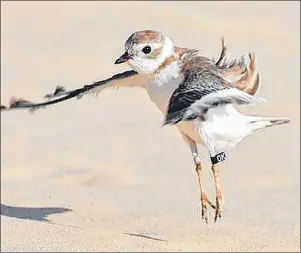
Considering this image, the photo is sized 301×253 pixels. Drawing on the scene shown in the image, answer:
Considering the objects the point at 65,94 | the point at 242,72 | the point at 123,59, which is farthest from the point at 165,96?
the point at 65,94

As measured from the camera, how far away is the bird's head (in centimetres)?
593

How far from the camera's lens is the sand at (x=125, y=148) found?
22.5 feet

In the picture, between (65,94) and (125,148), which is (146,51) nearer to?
(65,94)

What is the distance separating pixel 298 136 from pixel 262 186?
7.23 feet

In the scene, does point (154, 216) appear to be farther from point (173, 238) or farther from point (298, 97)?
point (298, 97)

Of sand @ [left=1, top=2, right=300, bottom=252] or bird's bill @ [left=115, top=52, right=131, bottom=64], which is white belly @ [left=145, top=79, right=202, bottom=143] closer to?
bird's bill @ [left=115, top=52, right=131, bottom=64]

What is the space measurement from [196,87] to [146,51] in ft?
1.12

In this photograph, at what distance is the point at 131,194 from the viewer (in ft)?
26.3

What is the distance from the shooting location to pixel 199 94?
5.93 metres

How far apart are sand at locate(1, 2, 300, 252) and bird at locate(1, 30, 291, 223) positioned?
77cm

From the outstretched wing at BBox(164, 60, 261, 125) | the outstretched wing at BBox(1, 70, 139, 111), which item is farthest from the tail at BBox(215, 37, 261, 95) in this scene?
the outstretched wing at BBox(1, 70, 139, 111)

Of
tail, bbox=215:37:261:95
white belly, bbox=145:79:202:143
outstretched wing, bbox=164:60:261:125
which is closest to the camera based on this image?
outstretched wing, bbox=164:60:261:125

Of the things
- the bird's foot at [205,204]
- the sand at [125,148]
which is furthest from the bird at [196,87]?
the sand at [125,148]

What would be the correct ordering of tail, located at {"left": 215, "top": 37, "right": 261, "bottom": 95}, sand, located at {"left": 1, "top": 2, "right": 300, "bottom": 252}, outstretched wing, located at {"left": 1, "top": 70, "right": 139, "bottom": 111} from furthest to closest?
sand, located at {"left": 1, "top": 2, "right": 300, "bottom": 252} → outstretched wing, located at {"left": 1, "top": 70, "right": 139, "bottom": 111} → tail, located at {"left": 215, "top": 37, "right": 261, "bottom": 95}
